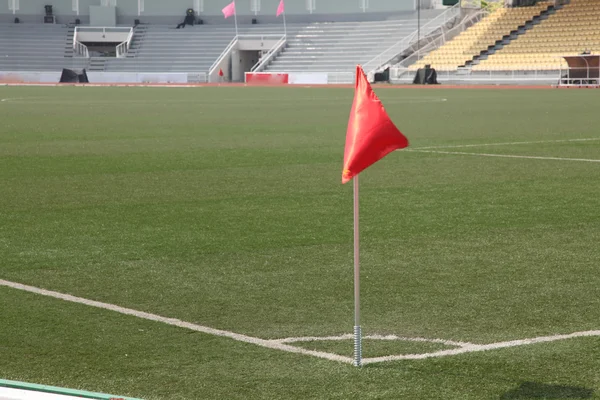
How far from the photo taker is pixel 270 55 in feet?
199

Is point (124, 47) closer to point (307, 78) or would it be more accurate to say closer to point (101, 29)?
point (101, 29)

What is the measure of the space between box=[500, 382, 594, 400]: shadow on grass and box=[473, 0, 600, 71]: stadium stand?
4217 centimetres

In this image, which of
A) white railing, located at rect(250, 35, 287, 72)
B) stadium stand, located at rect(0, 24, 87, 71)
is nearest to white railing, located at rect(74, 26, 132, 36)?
stadium stand, located at rect(0, 24, 87, 71)

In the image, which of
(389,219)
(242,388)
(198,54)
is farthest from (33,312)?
(198,54)

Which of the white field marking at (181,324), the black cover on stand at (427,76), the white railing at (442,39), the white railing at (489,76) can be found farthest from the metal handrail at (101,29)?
the white field marking at (181,324)

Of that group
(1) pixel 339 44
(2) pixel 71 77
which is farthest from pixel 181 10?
(1) pixel 339 44

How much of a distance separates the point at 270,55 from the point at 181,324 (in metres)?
56.9

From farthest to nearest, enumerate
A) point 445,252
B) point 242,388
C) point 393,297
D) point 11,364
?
1. point 445,252
2. point 393,297
3. point 11,364
4. point 242,388

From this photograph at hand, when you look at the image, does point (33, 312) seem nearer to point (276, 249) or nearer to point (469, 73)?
point (276, 249)

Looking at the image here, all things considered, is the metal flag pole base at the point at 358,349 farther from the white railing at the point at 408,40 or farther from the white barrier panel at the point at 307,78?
the white barrier panel at the point at 307,78

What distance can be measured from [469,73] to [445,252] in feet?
142

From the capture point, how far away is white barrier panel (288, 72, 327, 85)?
54.5 metres

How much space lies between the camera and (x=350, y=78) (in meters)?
53.8

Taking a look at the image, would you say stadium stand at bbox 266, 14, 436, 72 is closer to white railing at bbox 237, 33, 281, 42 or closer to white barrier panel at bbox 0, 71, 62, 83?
white railing at bbox 237, 33, 281, 42
